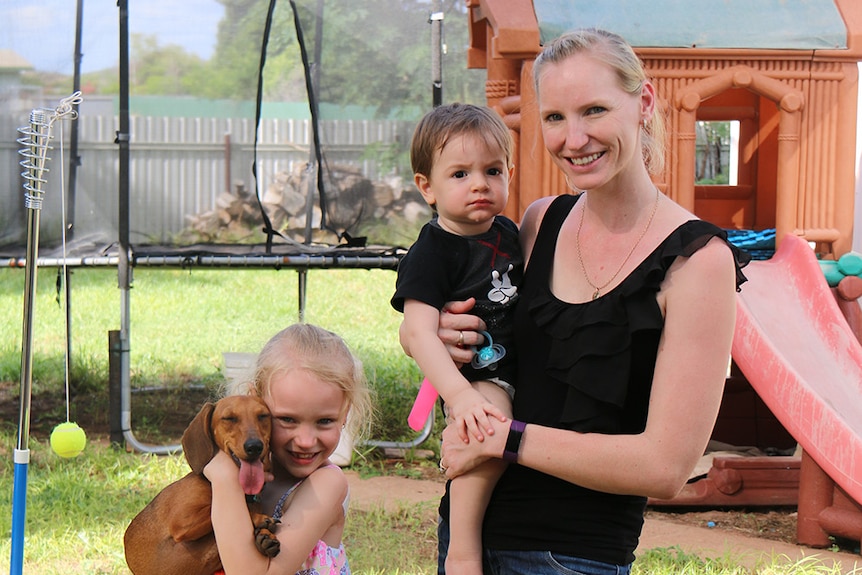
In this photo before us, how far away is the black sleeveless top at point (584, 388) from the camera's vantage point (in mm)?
1770

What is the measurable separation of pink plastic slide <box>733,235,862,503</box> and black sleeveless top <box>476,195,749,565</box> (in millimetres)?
2780

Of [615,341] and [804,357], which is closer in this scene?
[615,341]

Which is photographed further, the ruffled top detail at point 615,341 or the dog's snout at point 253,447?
→ the dog's snout at point 253,447

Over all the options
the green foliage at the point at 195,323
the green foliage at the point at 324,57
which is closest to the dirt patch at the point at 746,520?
the green foliage at the point at 195,323

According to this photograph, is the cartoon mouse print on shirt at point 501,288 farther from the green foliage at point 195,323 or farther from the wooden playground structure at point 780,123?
the green foliage at point 195,323

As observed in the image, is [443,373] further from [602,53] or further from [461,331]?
[602,53]

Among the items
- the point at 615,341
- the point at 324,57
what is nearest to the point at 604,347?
the point at 615,341

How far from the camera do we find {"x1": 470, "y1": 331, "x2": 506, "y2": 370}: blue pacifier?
2055mm

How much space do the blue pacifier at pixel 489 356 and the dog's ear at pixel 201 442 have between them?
0.53m

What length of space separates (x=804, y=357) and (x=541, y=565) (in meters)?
3.32

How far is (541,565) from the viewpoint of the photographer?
185 cm

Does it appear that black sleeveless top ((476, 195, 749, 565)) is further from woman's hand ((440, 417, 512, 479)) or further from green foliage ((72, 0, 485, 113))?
green foliage ((72, 0, 485, 113))

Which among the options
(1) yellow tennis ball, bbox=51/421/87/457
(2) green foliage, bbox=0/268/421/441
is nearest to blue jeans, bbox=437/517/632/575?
(1) yellow tennis ball, bbox=51/421/87/457

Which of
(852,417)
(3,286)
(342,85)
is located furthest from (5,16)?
(3,286)
